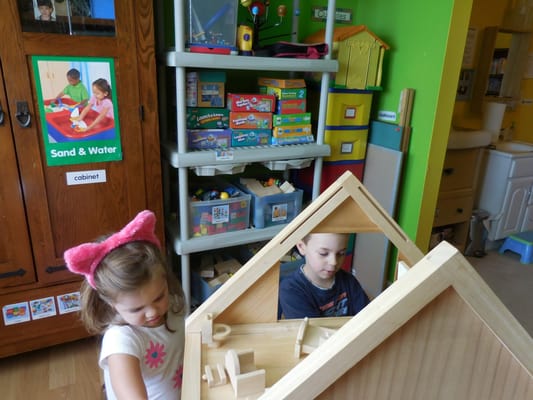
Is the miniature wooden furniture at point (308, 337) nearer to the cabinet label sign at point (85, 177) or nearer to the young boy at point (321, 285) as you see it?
the young boy at point (321, 285)

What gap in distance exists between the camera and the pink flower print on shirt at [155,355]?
90cm

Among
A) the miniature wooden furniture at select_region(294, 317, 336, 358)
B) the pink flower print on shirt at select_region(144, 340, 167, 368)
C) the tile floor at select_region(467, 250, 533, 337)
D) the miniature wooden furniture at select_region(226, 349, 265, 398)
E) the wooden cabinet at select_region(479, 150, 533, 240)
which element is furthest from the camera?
the wooden cabinet at select_region(479, 150, 533, 240)

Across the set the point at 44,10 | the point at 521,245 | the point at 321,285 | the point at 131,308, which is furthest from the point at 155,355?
the point at 521,245

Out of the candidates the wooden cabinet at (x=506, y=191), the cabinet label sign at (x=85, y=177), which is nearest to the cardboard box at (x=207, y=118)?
the cabinet label sign at (x=85, y=177)

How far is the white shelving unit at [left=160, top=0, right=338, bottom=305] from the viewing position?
1.48 m

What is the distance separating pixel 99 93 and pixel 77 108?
0.09 meters

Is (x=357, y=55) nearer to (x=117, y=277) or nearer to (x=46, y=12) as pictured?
(x=46, y=12)

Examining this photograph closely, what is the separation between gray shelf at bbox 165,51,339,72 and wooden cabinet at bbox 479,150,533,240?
1728mm

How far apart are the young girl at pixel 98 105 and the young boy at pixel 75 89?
2cm

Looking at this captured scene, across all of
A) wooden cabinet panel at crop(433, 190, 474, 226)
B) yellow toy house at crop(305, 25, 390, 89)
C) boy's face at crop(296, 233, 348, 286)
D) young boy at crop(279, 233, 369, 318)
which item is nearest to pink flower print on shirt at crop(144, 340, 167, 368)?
young boy at crop(279, 233, 369, 318)

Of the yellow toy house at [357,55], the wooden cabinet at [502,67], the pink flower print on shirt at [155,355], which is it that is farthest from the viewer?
the wooden cabinet at [502,67]

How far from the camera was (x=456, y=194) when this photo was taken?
2703 mm

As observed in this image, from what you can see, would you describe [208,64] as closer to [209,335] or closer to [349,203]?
[349,203]

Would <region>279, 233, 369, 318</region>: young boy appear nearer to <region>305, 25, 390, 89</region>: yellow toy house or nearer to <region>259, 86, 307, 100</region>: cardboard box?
<region>259, 86, 307, 100</region>: cardboard box
